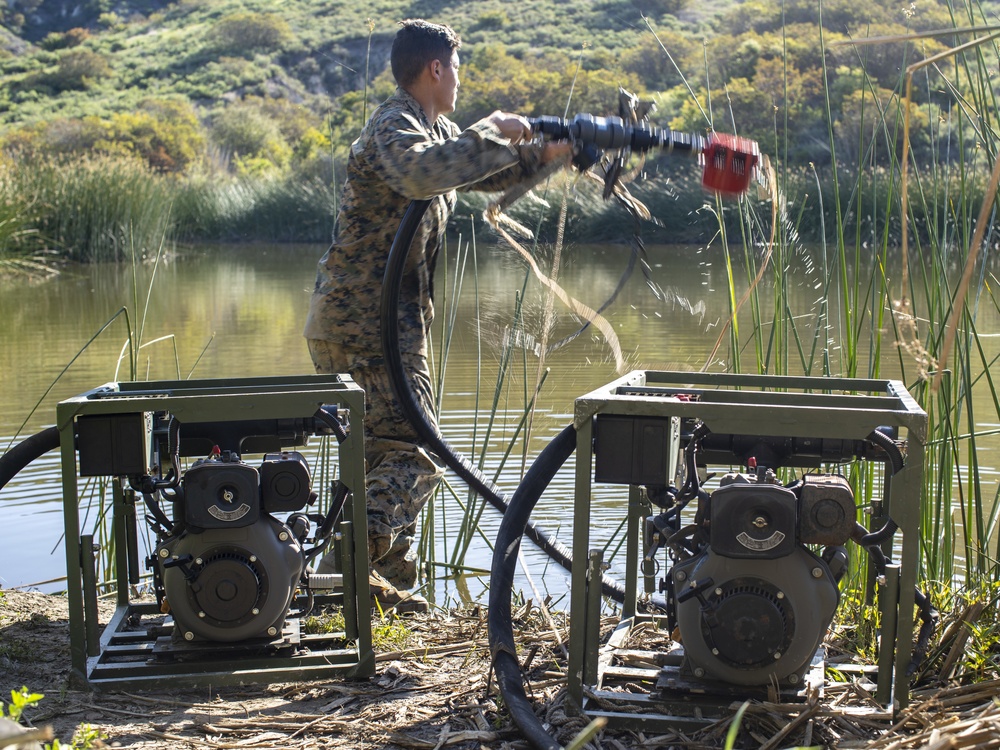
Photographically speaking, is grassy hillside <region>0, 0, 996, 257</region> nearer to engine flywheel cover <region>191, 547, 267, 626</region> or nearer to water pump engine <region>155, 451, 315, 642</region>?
water pump engine <region>155, 451, 315, 642</region>

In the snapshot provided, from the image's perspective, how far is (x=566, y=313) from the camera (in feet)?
20.4

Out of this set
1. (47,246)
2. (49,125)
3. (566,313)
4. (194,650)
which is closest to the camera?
(194,650)

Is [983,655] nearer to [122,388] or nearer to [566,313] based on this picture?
[122,388]

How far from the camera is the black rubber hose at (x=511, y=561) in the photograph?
260 centimetres

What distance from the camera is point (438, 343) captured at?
992 centimetres

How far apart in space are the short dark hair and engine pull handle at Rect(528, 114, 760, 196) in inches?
23.6

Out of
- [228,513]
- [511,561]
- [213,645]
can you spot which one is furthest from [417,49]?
[213,645]

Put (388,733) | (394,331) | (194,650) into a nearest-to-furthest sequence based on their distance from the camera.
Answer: (388,733)
(194,650)
(394,331)

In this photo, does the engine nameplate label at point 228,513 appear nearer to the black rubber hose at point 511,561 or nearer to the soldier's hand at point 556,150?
the black rubber hose at point 511,561

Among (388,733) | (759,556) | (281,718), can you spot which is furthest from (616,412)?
(281,718)

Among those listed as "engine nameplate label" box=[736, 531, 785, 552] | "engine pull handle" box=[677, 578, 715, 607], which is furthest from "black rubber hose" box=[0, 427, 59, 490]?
"engine nameplate label" box=[736, 531, 785, 552]

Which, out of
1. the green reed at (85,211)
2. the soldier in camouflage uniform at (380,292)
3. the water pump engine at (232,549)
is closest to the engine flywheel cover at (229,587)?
the water pump engine at (232,549)

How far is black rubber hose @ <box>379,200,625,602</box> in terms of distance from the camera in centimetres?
339

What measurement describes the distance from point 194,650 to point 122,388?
714 mm
